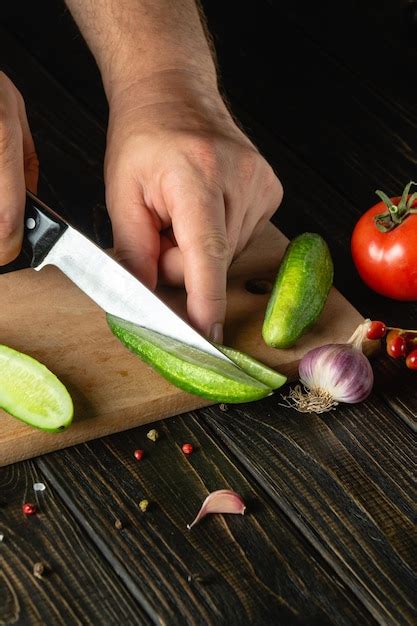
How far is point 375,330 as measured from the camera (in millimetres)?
2070

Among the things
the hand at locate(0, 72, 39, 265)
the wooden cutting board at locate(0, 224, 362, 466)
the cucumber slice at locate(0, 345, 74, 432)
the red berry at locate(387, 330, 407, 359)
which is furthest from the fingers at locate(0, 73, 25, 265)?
the red berry at locate(387, 330, 407, 359)

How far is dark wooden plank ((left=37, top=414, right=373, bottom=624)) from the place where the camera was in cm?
160

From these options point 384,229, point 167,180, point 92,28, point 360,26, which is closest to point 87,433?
point 167,180

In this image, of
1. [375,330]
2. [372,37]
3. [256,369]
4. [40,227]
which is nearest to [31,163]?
[40,227]

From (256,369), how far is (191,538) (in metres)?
0.39

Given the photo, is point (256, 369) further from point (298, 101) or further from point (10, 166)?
point (298, 101)

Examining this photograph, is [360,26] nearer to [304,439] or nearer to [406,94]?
[406,94]

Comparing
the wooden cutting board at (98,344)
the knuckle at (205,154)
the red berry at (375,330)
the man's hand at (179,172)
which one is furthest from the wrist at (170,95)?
the red berry at (375,330)

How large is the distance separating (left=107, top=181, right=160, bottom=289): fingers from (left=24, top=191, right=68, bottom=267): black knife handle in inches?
5.9

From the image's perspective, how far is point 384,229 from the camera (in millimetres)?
2254

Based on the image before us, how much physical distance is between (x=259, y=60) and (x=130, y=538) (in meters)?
1.92

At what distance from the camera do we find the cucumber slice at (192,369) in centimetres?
188

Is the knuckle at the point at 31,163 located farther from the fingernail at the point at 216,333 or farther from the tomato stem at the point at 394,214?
the tomato stem at the point at 394,214

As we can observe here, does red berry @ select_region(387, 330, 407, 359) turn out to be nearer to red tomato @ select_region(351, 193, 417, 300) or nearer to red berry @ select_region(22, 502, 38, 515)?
red tomato @ select_region(351, 193, 417, 300)
